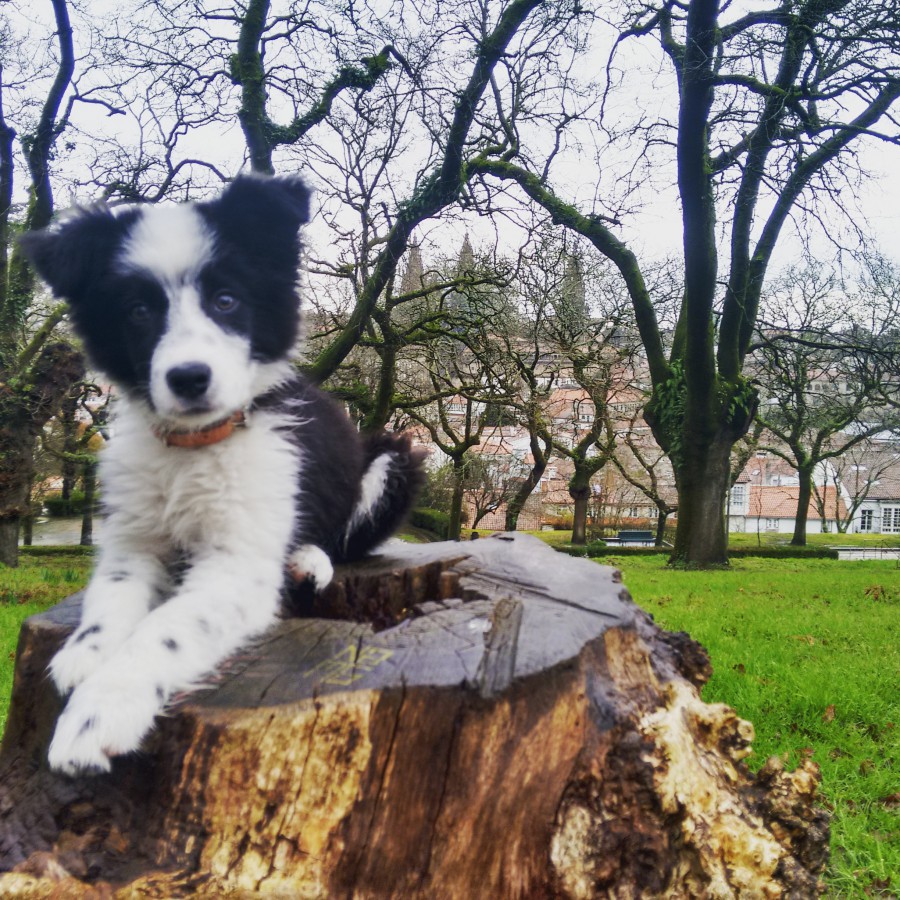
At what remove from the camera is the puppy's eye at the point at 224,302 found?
97.4 inches

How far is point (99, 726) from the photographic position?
1.73 metres

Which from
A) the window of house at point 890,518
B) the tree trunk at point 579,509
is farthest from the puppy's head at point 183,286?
the window of house at point 890,518

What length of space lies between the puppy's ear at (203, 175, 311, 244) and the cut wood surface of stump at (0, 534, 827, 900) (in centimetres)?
143

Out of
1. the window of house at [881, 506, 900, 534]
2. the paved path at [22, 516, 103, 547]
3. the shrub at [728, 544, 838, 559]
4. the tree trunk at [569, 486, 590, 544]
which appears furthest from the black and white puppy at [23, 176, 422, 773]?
the window of house at [881, 506, 900, 534]

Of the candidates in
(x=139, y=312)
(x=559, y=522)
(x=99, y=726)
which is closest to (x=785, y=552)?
(x=559, y=522)

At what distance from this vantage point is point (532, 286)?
40.3 feet

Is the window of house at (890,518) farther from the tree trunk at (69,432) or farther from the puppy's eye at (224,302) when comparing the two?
the puppy's eye at (224,302)

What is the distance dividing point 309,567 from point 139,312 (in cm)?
107

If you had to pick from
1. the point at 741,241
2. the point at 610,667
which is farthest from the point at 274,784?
the point at 741,241

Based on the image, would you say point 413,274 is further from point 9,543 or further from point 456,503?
point 9,543

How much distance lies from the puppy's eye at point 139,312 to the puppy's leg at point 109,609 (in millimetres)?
835

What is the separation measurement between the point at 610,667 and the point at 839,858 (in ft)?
6.19

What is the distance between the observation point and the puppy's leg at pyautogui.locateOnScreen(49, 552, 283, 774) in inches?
67.8

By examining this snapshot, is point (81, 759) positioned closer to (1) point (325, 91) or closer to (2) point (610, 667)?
(2) point (610, 667)
